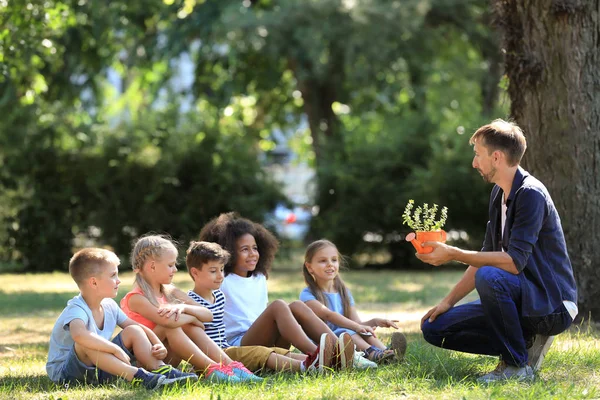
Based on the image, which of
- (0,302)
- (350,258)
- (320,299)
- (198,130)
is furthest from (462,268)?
(320,299)

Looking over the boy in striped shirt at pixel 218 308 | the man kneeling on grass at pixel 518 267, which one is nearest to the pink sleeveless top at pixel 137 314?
the boy in striped shirt at pixel 218 308

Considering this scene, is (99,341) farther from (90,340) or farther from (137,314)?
(137,314)

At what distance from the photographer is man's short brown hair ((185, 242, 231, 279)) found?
18.6 feet

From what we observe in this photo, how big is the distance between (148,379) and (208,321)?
0.67 m

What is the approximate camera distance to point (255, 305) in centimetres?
625

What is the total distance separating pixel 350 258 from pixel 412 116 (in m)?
2.85

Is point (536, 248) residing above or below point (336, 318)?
above

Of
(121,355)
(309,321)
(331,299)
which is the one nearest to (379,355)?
(309,321)

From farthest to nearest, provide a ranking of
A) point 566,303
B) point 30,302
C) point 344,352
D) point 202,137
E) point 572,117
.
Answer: point 202,137
point 30,302
point 572,117
point 344,352
point 566,303

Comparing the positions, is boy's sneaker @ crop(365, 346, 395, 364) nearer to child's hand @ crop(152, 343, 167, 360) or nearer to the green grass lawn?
the green grass lawn

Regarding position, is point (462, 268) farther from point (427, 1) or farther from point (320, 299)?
point (320, 299)

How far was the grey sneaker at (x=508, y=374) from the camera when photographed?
16.5ft

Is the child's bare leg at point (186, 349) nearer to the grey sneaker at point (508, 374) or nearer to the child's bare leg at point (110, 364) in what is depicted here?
the child's bare leg at point (110, 364)

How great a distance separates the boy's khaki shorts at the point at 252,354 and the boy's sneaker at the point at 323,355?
11.3 inches
